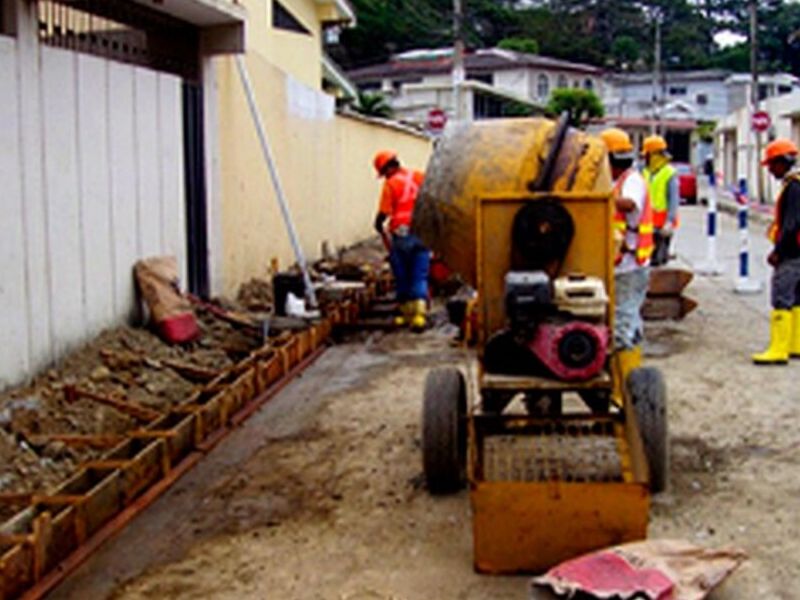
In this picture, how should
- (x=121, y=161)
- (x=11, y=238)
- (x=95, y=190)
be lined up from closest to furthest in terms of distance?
(x=11, y=238), (x=95, y=190), (x=121, y=161)

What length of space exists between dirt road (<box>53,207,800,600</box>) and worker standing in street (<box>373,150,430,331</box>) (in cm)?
267

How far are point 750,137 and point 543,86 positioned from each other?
24190 millimetres

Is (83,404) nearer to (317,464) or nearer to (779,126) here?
(317,464)

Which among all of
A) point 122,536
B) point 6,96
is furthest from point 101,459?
point 6,96

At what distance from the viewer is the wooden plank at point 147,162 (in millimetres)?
8859

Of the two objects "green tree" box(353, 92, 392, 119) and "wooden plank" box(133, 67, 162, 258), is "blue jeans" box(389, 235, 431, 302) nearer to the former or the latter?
"wooden plank" box(133, 67, 162, 258)

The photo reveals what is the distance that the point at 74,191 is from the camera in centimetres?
770

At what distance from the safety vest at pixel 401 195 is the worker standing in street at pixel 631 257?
12.6 ft

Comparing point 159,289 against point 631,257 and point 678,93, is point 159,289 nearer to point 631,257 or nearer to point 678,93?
point 631,257

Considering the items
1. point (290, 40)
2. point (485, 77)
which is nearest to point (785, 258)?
point (290, 40)

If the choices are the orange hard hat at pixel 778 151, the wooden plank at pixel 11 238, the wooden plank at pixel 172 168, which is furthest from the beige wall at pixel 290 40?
the wooden plank at pixel 11 238

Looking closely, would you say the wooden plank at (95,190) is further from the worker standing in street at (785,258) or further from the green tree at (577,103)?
the green tree at (577,103)

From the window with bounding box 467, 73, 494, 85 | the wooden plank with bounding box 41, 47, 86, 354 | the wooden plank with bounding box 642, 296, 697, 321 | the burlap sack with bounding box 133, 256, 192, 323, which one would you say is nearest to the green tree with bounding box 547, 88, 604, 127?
the window with bounding box 467, 73, 494, 85

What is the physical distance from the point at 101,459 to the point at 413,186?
582 centimetres
